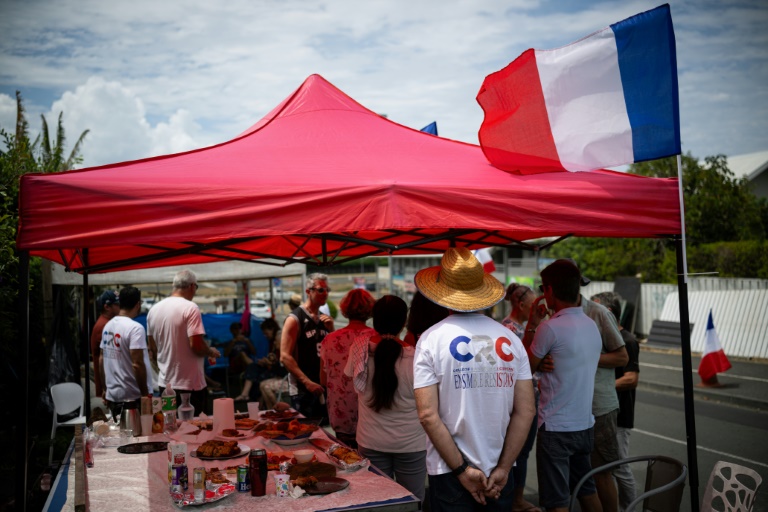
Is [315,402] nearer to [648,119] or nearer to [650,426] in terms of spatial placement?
[648,119]

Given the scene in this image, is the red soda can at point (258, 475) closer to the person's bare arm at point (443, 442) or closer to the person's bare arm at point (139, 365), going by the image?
the person's bare arm at point (443, 442)

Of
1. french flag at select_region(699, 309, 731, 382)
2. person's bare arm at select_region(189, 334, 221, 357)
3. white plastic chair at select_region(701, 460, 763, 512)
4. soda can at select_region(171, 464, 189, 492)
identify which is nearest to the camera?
white plastic chair at select_region(701, 460, 763, 512)

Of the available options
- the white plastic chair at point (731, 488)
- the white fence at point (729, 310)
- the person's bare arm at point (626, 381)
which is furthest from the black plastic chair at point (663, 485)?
the white fence at point (729, 310)

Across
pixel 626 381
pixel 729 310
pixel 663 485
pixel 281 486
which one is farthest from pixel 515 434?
pixel 729 310

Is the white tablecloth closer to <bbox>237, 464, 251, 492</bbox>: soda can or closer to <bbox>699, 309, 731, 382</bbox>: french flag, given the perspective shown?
<bbox>237, 464, 251, 492</bbox>: soda can

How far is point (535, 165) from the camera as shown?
12.4 ft

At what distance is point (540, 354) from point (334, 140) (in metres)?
1.89

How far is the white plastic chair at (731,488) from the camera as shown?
2963mm

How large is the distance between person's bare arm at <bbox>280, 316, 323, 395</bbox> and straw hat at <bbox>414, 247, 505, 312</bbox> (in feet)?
8.44

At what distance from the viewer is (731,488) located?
10.1 ft

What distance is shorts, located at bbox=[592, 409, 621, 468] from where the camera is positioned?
4543 millimetres

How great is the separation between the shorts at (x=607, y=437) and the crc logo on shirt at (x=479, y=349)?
1836 millimetres

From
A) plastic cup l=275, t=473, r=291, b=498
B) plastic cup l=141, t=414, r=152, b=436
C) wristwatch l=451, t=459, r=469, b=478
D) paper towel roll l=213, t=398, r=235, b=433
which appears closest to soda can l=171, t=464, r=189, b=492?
plastic cup l=275, t=473, r=291, b=498

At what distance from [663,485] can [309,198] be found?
7.89 ft
